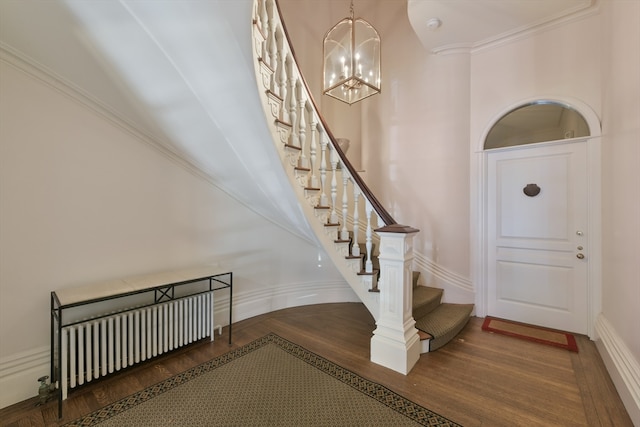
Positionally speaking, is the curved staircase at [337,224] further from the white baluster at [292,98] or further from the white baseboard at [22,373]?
the white baseboard at [22,373]

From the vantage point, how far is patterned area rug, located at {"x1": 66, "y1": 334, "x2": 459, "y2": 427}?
61.7 inches

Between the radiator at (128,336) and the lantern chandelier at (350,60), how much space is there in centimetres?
221

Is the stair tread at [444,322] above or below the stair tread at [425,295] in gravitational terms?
below

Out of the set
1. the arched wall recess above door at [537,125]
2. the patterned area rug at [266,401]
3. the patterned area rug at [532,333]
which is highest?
the arched wall recess above door at [537,125]

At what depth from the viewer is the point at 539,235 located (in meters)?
2.81

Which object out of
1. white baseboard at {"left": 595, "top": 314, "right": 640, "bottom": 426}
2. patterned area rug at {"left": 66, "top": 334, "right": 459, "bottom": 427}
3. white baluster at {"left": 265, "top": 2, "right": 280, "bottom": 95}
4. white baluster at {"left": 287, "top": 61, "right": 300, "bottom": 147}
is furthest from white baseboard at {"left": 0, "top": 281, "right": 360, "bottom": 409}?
white baseboard at {"left": 595, "top": 314, "right": 640, "bottom": 426}

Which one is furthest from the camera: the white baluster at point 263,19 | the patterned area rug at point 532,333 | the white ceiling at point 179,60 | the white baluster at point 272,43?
the patterned area rug at point 532,333

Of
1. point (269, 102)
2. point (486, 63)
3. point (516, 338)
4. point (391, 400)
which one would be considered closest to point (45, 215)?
point (269, 102)

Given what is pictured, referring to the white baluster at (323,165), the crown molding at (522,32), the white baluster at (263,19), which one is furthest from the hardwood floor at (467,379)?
the crown molding at (522,32)

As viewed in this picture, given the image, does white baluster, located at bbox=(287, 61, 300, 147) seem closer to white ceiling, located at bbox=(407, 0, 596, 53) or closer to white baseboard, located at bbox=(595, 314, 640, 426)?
white ceiling, located at bbox=(407, 0, 596, 53)

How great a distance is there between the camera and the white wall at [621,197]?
1.67 meters

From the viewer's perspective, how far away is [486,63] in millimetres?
3049

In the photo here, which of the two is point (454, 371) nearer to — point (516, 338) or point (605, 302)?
point (516, 338)

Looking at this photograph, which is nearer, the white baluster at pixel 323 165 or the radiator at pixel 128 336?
the radiator at pixel 128 336
